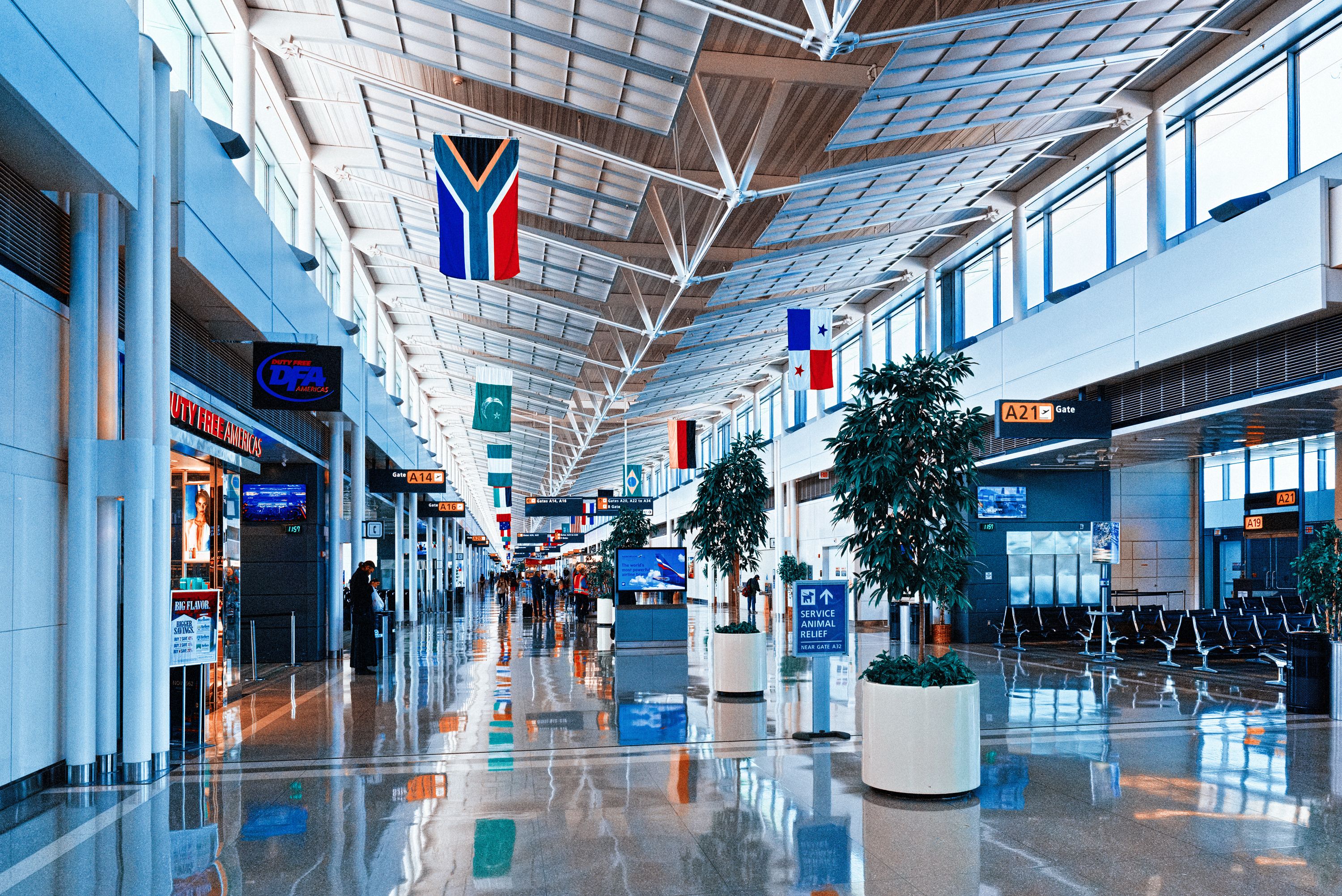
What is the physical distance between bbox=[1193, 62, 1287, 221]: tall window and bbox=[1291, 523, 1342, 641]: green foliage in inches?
203

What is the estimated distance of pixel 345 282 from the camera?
75.8 feet

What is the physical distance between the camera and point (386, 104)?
16.6m

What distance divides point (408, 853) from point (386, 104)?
44.0 feet

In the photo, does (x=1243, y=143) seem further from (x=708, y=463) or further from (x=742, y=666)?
(x=742, y=666)

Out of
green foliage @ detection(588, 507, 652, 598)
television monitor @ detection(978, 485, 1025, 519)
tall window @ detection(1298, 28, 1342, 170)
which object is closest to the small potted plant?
tall window @ detection(1298, 28, 1342, 170)

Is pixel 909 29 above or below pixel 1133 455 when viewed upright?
above

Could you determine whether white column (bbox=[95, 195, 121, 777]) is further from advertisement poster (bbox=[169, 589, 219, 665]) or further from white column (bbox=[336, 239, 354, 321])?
white column (bbox=[336, 239, 354, 321])

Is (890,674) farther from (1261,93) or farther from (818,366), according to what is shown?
(818,366)

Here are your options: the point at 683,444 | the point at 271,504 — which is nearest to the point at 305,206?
the point at 271,504

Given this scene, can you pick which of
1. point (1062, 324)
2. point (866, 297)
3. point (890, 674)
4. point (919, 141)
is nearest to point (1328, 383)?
point (1062, 324)

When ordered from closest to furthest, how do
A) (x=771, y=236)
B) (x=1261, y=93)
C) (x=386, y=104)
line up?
1. (x=1261, y=93)
2. (x=386, y=104)
3. (x=771, y=236)

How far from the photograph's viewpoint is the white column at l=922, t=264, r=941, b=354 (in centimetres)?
2556

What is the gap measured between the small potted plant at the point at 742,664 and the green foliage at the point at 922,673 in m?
5.31

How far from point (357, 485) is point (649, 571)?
6286mm
